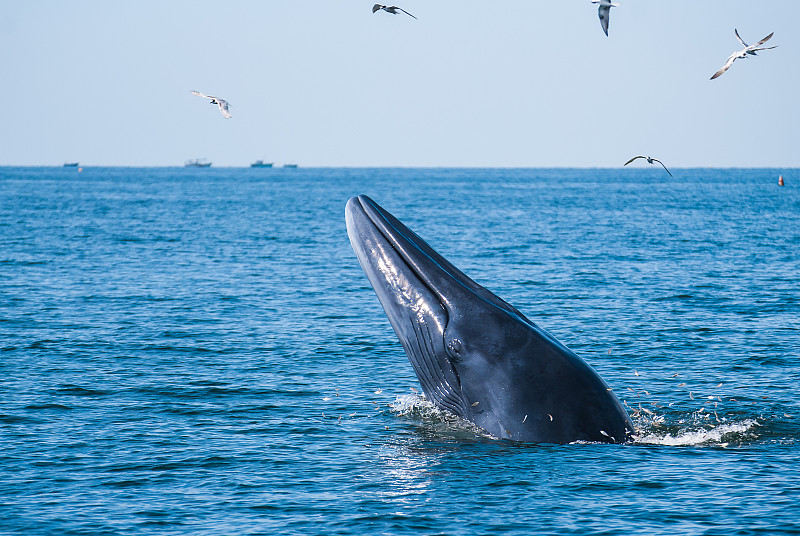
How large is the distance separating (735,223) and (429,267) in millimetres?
79171

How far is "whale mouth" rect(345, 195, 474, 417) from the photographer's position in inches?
471

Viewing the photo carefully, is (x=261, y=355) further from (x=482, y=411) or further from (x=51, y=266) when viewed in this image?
(x=51, y=266)

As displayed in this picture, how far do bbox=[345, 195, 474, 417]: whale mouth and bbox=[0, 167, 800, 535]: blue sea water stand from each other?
0.90 m

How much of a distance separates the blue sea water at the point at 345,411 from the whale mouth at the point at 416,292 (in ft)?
2.95

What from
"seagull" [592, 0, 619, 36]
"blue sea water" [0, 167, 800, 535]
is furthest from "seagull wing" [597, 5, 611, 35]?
"blue sea water" [0, 167, 800, 535]

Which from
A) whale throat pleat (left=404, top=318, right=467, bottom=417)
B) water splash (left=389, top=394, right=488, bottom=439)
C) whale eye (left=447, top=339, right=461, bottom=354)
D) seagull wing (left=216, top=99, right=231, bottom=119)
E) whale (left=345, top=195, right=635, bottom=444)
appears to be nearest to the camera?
whale (left=345, top=195, right=635, bottom=444)

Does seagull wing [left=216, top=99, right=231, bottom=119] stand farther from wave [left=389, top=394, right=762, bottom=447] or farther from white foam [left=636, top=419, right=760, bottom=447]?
white foam [left=636, top=419, right=760, bottom=447]

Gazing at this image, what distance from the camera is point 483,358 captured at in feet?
37.9

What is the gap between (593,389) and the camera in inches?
455

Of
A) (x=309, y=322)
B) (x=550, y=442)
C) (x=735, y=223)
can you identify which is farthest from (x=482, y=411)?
(x=735, y=223)

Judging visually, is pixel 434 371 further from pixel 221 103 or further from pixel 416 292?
pixel 221 103

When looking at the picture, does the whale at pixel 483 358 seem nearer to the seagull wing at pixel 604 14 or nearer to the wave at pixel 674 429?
the wave at pixel 674 429

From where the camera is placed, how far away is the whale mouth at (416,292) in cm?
1197

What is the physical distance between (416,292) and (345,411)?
6.17m
